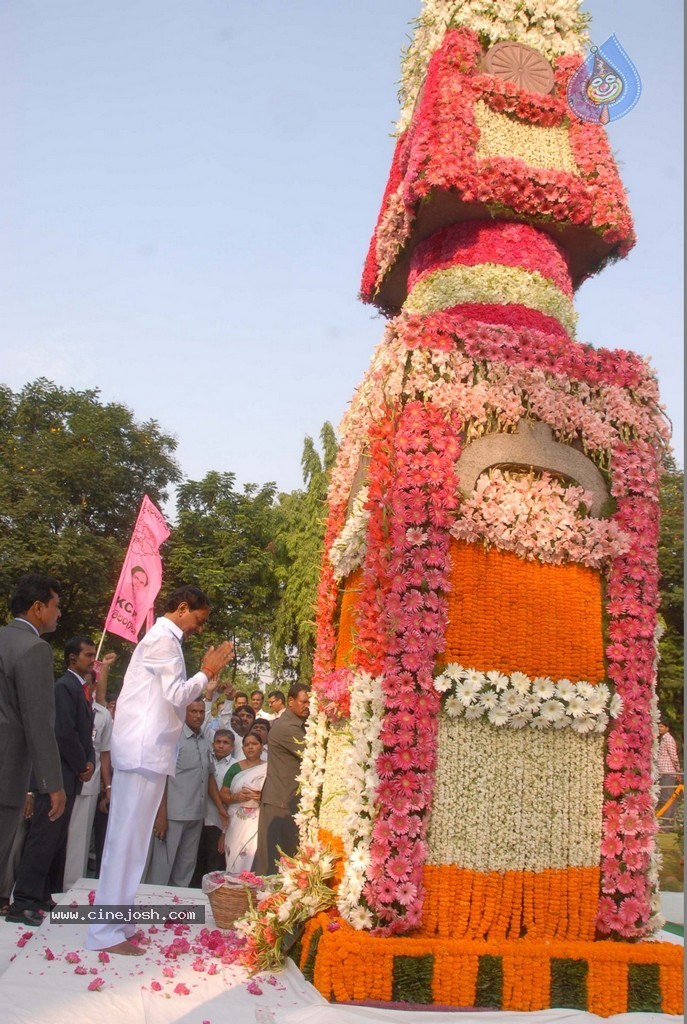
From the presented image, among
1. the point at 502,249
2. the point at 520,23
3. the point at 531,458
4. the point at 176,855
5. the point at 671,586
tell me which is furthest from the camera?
the point at 671,586

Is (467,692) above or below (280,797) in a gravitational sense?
above

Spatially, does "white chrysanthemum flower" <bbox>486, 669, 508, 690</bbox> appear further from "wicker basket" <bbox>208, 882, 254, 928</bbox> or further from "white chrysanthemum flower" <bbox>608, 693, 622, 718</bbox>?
"wicker basket" <bbox>208, 882, 254, 928</bbox>

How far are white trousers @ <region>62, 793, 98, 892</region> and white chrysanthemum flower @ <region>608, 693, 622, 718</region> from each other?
4.88 meters

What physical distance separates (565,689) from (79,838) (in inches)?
199

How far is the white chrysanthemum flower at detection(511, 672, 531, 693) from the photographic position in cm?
579

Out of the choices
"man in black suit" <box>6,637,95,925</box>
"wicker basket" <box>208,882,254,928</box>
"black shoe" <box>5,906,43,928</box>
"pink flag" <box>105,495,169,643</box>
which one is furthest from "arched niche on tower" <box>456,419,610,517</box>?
"pink flag" <box>105,495,169,643</box>

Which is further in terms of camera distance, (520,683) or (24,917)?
(24,917)

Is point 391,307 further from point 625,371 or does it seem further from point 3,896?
point 3,896

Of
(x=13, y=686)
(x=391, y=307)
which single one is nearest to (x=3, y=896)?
(x=13, y=686)

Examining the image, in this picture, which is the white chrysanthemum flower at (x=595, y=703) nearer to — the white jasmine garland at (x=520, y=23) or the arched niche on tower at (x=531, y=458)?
the arched niche on tower at (x=531, y=458)

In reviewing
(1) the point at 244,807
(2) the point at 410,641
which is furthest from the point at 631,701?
(1) the point at 244,807

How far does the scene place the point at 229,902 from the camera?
263 inches

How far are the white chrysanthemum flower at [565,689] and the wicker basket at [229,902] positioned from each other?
2715mm

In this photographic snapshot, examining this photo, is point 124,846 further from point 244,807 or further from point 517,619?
point 517,619
